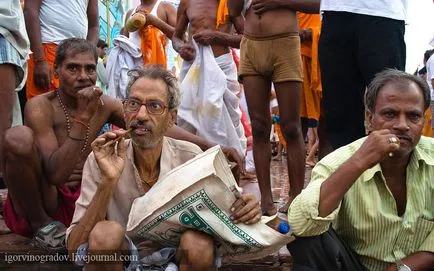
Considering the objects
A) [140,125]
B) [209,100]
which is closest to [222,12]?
[209,100]

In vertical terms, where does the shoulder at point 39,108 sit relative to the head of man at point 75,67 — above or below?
below

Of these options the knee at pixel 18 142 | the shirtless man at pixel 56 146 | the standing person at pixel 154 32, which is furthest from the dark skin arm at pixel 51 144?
the standing person at pixel 154 32

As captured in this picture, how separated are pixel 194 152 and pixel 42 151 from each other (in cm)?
86

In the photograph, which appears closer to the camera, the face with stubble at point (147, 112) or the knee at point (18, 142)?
the face with stubble at point (147, 112)

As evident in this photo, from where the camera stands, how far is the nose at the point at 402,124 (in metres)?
2.55

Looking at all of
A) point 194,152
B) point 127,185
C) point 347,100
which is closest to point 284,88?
point 347,100

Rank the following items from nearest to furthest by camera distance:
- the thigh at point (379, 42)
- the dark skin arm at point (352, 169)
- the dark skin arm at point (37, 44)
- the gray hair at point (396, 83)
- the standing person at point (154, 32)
→ the dark skin arm at point (352, 169) < the gray hair at point (396, 83) < the thigh at point (379, 42) < the dark skin arm at point (37, 44) < the standing person at point (154, 32)

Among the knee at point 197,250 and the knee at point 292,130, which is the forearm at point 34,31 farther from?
the knee at point 197,250

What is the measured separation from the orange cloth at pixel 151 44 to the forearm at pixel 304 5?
222 centimetres

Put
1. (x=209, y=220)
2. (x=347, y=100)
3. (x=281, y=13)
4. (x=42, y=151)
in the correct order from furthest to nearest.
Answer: (x=281, y=13), (x=347, y=100), (x=42, y=151), (x=209, y=220)

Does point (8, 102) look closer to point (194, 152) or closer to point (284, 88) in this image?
point (194, 152)

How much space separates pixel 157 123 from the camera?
9.28 ft

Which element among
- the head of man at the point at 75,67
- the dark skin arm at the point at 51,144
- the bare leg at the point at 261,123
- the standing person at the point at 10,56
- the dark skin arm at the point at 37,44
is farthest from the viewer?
the dark skin arm at the point at 37,44

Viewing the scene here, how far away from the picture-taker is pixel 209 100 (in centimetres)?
496
